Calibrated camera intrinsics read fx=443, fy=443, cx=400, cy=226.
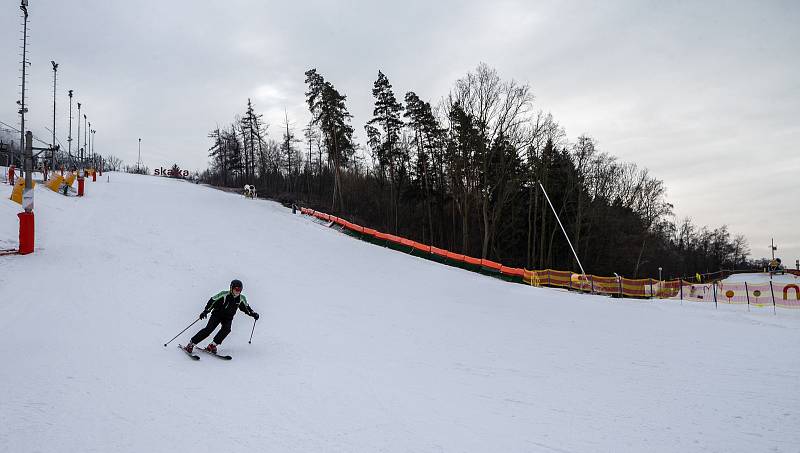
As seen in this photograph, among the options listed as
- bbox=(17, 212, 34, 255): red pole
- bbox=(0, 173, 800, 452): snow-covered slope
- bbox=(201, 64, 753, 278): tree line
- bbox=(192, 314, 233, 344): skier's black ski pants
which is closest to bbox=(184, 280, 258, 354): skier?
bbox=(192, 314, 233, 344): skier's black ski pants

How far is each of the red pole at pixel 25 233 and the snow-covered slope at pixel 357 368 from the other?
14.9 inches

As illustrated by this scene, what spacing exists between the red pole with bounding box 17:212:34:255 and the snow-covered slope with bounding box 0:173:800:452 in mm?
377

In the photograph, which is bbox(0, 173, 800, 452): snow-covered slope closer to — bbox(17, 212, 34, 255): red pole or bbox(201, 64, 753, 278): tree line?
bbox(17, 212, 34, 255): red pole

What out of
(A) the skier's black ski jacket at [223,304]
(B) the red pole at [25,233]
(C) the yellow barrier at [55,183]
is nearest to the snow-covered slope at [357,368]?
(B) the red pole at [25,233]

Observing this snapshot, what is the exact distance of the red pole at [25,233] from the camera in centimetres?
1202

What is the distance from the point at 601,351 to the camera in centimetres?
877

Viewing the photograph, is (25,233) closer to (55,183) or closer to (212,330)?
(212,330)

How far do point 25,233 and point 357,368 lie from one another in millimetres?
11058

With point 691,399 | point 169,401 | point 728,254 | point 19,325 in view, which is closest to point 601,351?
point 691,399

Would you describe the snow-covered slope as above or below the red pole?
below

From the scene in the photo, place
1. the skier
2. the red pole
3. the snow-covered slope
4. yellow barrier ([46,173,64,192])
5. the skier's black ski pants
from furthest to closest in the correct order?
yellow barrier ([46,173,64,192]) < the red pole < the skier < the skier's black ski pants < the snow-covered slope

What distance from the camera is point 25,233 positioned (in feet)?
39.8

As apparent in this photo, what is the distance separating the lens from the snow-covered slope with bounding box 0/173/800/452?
474cm

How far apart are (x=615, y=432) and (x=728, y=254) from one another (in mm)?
109390
